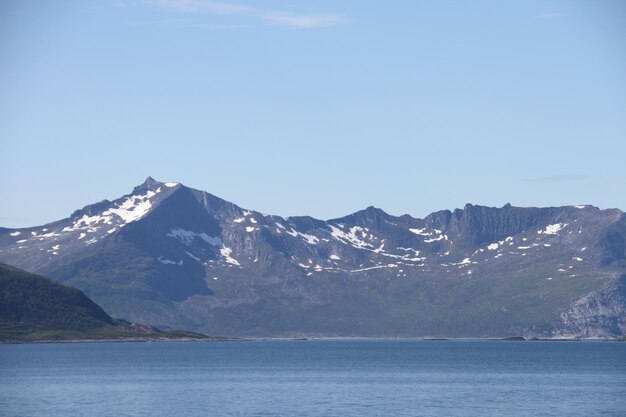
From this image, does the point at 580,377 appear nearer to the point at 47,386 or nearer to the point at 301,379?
the point at 301,379

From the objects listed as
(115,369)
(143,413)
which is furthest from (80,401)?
(115,369)

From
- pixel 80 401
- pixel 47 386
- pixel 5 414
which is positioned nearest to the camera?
pixel 5 414

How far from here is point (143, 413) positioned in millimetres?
113000

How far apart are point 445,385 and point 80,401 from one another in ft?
170

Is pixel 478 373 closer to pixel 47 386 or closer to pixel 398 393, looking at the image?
pixel 398 393

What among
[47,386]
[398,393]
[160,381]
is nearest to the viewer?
[398,393]

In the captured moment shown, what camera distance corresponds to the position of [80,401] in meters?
127

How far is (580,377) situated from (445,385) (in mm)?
31276

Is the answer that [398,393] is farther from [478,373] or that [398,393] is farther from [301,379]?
[478,373]

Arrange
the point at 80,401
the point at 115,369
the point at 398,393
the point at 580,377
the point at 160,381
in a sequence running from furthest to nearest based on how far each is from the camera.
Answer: the point at 115,369 → the point at 580,377 → the point at 160,381 → the point at 398,393 → the point at 80,401

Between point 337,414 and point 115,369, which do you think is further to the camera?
point 115,369

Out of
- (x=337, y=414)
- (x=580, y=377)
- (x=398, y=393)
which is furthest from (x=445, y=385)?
(x=337, y=414)

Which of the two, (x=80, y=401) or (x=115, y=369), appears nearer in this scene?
(x=80, y=401)

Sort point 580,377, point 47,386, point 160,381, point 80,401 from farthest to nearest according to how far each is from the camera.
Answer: point 580,377 → point 160,381 → point 47,386 → point 80,401
